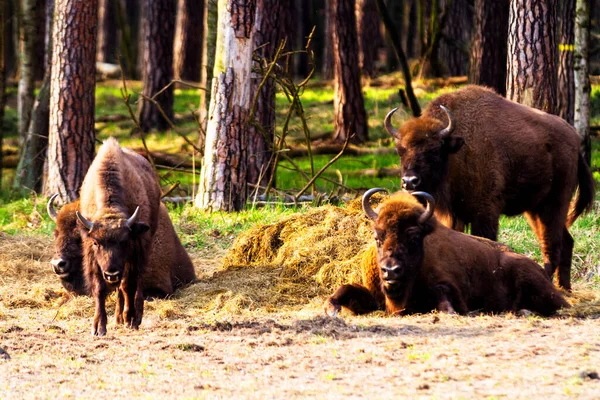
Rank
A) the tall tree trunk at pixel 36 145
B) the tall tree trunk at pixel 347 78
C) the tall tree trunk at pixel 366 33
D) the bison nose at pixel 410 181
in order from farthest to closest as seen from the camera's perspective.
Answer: the tall tree trunk at pixel 366 33 → the tall tree trunk at pixel 347 78 → the tall tree trunk at pixel 36 145 → the bison nose at pixel 410 181

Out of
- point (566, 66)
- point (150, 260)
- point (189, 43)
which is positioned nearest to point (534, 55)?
point (566, 66)

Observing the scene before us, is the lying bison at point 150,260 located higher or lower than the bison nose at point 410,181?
lower

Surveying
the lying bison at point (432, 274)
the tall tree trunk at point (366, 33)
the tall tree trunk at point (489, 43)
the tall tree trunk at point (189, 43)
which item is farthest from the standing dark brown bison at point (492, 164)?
the tall tree trunk at point (189, 43)

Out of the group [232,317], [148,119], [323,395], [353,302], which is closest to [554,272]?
[353,302]

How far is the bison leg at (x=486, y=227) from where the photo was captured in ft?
34.1

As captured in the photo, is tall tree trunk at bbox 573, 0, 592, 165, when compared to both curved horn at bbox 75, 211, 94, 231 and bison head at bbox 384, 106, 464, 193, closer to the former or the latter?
bison head at bbox 384, 106, 464, 193

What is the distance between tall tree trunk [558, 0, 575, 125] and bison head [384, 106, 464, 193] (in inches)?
305

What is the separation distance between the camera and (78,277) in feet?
33.7

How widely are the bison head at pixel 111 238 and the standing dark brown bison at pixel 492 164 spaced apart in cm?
283

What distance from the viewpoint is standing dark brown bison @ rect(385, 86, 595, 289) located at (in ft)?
33.2

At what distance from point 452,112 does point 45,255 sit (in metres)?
5.19

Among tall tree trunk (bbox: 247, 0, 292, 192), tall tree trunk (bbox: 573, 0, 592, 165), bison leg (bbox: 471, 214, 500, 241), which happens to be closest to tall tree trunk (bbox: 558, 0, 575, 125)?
tall tree trunk (bbox: 573, 0, 592, 165)

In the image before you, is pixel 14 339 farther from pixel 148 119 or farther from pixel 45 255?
pixel 148 119

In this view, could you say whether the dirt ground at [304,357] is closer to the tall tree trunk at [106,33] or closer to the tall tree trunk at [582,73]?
the tall tree trunk at [582,73]
